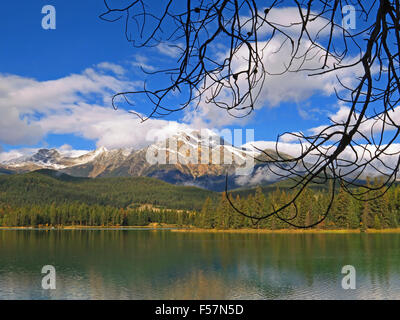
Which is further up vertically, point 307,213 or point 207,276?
point 307,213

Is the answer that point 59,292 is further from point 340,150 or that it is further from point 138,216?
point 138,216

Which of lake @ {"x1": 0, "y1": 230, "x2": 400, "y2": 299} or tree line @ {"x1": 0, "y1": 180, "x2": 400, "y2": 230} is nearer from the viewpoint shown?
lake @ {"x1": 0, "y1": 230, "x2": 400, "y2": 299}

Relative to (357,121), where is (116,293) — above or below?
below

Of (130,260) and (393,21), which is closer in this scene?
(393,21)

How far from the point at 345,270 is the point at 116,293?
19.0 metres

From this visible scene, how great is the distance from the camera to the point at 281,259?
43.6m

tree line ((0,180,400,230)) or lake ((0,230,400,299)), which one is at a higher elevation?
tree line ((0,180,400,230))

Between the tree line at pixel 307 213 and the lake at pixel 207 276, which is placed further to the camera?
the tree line at pixel 307 213

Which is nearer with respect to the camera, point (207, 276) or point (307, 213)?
point (207, 276)

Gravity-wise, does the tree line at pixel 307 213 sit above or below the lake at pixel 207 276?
above

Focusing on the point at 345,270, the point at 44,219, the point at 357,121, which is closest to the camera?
the point at 357,121
